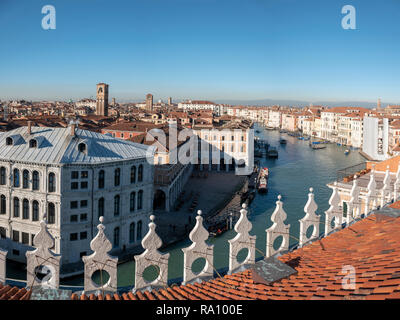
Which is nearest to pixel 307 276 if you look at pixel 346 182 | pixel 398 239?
pixel 398 239

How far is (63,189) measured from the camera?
13.1 metres

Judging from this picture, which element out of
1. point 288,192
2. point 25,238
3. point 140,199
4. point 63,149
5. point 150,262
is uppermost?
point 63,149

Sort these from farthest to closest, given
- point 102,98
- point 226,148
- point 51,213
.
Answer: point 102,98
point 226,148
point 51,213

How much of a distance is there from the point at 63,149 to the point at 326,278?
38.0 feet

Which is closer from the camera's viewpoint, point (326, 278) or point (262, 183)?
point (326, 278)

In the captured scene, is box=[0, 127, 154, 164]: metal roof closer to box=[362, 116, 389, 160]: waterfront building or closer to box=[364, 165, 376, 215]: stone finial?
box=[364, 165, 376, 215]: stone finial

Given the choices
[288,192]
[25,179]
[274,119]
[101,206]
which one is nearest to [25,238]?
[25,179]

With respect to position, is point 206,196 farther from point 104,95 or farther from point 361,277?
point 104,95

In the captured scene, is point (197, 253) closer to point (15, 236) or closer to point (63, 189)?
point (63, 189)

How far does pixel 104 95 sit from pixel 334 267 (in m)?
61.7

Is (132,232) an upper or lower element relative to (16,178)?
lower

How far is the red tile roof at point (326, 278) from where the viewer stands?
2889 mm

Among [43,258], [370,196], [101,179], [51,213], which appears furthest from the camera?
[101,179]

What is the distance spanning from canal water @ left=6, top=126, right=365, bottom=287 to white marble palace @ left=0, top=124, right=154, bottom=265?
163 cm
